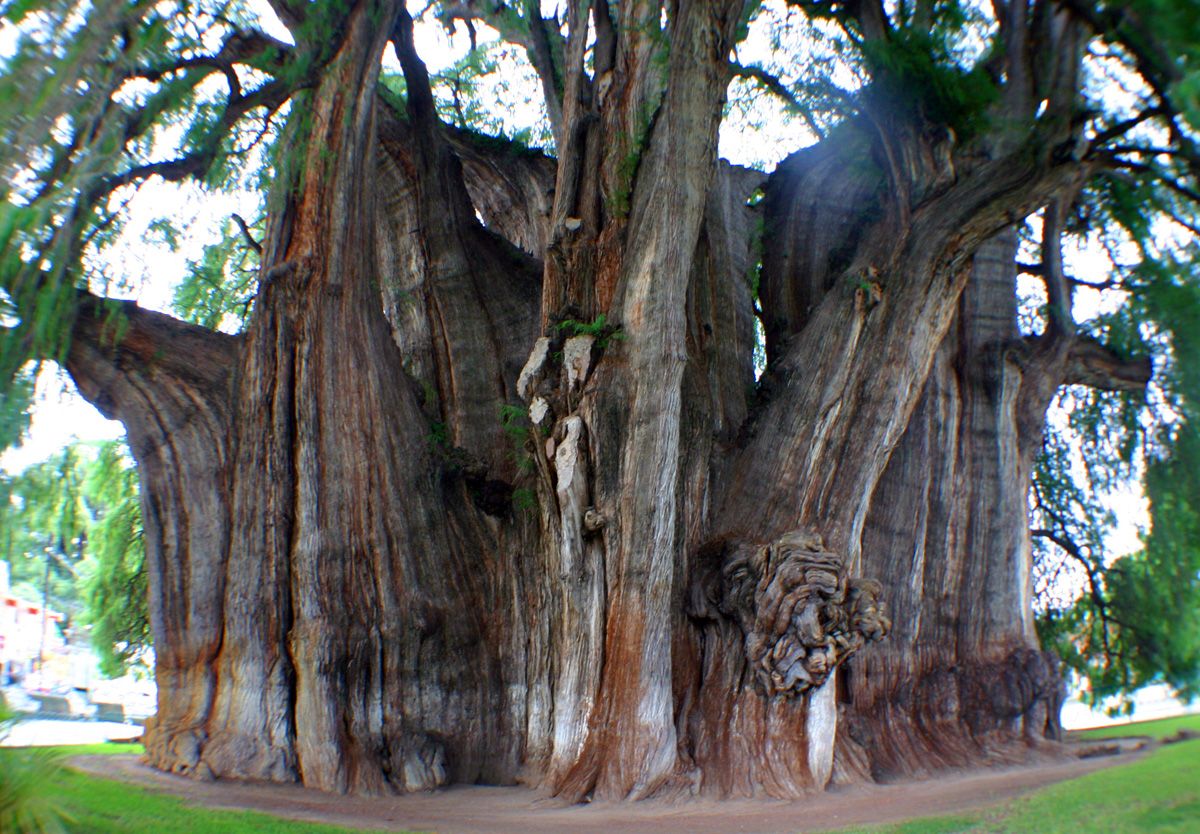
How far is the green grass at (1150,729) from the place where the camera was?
21.3ft

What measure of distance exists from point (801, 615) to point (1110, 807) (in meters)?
2.50

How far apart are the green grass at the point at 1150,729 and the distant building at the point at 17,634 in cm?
742

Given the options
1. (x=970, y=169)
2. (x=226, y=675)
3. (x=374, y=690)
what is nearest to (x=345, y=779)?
(x=374, y=690)

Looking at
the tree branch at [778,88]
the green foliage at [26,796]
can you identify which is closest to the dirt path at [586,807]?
the green foliage at [26,796]

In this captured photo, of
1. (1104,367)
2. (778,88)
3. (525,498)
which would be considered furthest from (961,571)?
(778,88)

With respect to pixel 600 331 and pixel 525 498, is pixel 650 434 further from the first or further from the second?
pixel 525 498

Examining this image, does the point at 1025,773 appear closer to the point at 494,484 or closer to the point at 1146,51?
the point at 494,484

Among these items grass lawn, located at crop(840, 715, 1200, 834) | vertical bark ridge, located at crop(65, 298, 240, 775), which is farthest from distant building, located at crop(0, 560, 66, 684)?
grass lawn, located at crop(840, 715, 1200, 834)

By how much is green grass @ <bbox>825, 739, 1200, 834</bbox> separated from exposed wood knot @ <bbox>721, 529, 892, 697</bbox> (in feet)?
4.59

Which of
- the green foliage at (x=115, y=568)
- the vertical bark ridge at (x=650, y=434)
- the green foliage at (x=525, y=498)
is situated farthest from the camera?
the green foliage at (x=115, y=568)

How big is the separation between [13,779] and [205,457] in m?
3.67

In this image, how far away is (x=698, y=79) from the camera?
307 inches

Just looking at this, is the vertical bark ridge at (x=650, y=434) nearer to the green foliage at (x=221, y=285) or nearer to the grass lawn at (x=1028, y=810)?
the grass lawn at (x=1028, y=810)

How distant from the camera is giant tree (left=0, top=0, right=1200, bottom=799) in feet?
23.4
